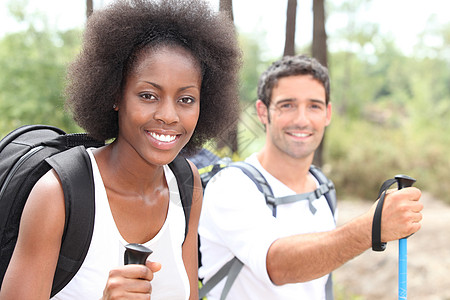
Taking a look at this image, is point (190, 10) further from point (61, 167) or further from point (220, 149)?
point (220, 149)

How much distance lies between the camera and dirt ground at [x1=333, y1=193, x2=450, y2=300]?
301 inches

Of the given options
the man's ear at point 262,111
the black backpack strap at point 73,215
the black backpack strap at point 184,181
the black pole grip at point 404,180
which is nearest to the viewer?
the black backpack strap at point 73,215

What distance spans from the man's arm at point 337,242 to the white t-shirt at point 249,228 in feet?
0.27

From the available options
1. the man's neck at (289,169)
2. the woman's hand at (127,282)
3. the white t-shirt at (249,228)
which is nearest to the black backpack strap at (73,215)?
the woman's hand at (127,282)

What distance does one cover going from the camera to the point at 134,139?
1775mm

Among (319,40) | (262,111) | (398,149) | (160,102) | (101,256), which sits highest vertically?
(398,149)

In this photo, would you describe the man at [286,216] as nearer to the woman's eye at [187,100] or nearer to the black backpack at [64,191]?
the woman's eye at [187,100]

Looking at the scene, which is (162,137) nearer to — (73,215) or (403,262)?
(73,215)

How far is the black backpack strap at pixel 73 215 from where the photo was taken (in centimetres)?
154

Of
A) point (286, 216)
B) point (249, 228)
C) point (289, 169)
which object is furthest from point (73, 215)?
point (289, 169)

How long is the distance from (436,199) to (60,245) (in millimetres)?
13904

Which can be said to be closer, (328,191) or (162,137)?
(162,137)

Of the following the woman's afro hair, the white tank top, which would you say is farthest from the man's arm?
the woman's afro hair

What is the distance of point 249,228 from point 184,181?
0.59m
